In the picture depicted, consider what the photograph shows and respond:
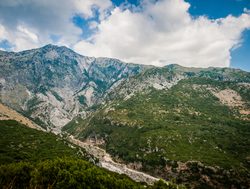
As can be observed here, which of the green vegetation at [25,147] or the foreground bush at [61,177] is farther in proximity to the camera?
the green vegetation at [25,147]

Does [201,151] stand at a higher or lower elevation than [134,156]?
higher

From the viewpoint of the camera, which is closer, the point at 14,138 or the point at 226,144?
the point at 14,138

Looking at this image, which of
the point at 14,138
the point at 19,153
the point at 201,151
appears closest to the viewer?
the point at 19,153

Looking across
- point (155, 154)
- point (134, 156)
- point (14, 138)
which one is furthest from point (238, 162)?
point (14, 138)

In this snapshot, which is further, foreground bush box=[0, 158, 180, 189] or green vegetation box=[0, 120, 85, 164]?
green vegetation box=[0, 120, 85, 164]

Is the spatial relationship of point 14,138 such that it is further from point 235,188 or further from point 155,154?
point 235,188

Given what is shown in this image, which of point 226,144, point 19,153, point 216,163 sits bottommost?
point 19,153

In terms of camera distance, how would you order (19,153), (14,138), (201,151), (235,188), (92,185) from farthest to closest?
(201,151) → (14,138) → (235,188) → (19,153) → (92,185)

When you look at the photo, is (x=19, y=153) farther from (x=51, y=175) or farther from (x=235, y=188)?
(x=235, y=188)

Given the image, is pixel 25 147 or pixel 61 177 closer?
pixel 61 177

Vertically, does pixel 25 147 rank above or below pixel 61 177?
below
